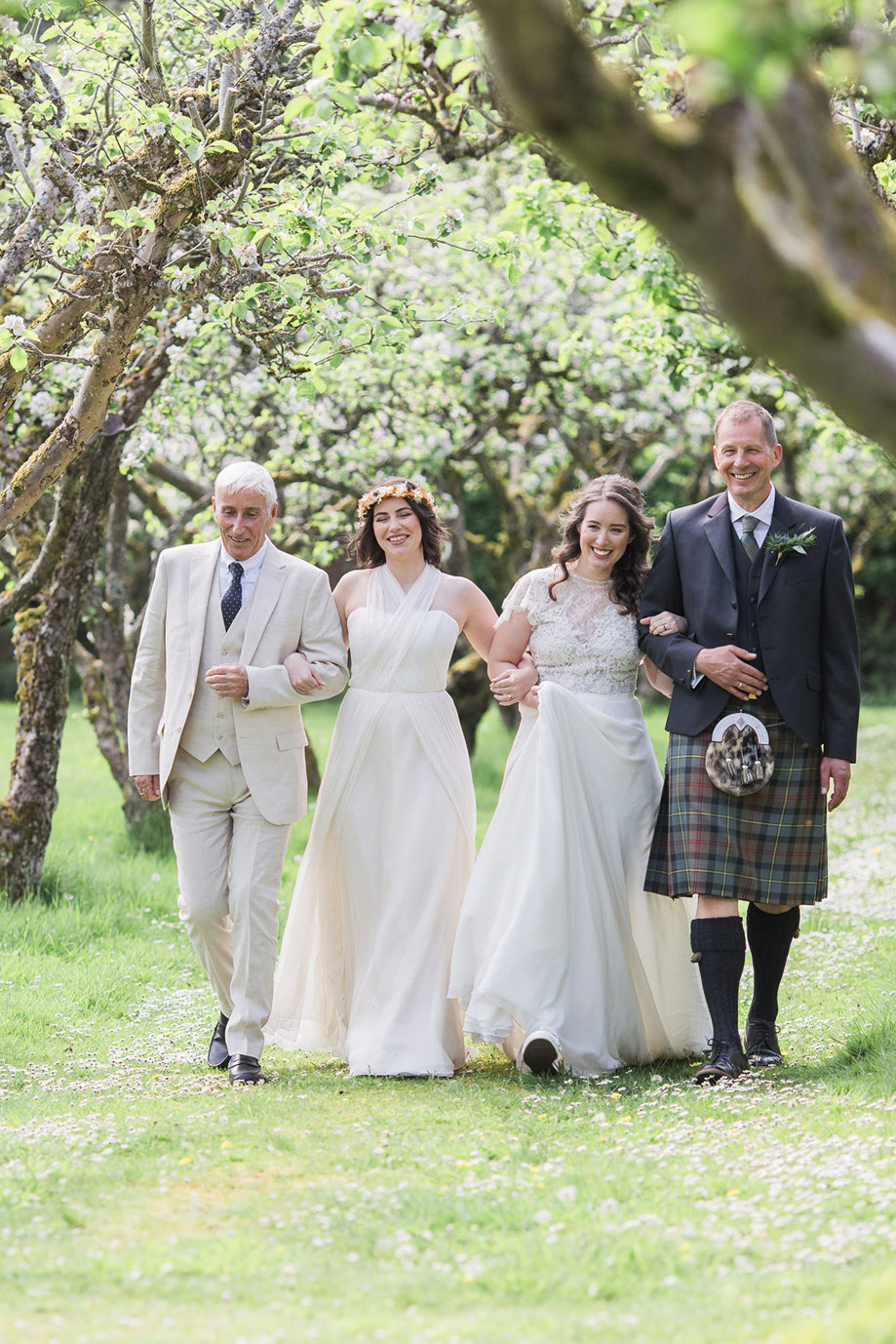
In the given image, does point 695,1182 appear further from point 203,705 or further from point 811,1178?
point 203,705

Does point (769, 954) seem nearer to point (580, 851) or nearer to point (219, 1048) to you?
point (580, 851)

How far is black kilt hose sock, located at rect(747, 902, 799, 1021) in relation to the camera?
19.8ft

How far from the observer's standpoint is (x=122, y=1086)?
5742mm

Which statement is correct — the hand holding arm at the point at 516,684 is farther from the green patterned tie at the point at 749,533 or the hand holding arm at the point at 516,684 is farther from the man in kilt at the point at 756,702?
the green patterned tie at the point at 749,533

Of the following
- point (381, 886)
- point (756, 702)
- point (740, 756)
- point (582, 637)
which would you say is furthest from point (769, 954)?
point (381, 886)

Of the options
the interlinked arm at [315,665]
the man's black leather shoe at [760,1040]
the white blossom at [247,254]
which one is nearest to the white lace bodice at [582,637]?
the interlinked arm at [315,665]

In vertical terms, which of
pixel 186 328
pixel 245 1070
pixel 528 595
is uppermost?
pixel 186 328

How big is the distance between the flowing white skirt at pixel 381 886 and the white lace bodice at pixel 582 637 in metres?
0.50

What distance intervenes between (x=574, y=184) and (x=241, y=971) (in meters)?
4.17

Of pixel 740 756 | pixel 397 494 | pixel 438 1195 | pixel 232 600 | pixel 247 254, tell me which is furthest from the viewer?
pixel 397 494

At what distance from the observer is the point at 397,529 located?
6.40 meters

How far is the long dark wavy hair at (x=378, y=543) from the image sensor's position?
6.53 meters

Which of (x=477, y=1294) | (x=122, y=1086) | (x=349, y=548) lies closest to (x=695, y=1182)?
(x=477, y=1294)

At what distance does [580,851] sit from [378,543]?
162 centimetres
